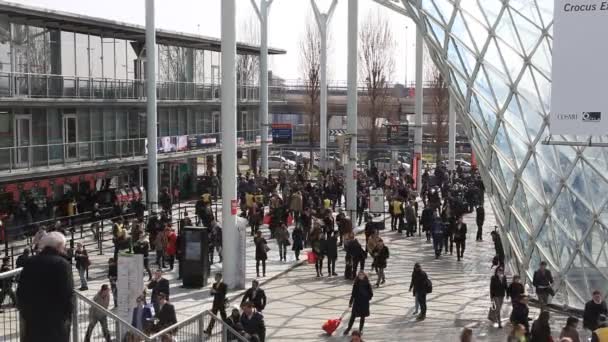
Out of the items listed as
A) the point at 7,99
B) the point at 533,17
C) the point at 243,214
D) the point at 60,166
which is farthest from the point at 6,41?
the point at 533,17

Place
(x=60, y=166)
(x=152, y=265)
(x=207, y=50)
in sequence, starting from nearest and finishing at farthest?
(x=152, y=265) < (x=60, y=166) < (x=207, y=50)

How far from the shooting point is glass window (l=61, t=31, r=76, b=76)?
124 feet

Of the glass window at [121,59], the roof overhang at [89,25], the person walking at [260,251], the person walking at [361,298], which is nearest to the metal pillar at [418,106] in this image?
the roof overhang at [89,25]

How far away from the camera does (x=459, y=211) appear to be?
106 feet

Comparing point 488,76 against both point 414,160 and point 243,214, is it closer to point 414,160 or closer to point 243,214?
point 243,214

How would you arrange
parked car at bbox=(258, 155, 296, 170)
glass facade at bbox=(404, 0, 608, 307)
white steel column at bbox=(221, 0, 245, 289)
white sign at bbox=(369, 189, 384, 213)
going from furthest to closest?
parked car at bbox=(258, 155, 296, 170)
white sign at bbox=(369, 189, 384, 213)
white steel column at bbox=(221, 0, 245, 289)
glass facade at bbox=(404, 0, 608, 307)

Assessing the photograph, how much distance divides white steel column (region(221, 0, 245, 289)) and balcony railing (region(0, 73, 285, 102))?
41.9ft

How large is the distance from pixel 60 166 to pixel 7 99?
4.47m

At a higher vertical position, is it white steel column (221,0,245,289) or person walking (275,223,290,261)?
white steel column (221,0,245,289)

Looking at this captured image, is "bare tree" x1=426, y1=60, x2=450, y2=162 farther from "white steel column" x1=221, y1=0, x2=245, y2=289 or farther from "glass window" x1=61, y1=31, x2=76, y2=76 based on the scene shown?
"white steel column" x1=221, y1=0, x2=245, y2=289

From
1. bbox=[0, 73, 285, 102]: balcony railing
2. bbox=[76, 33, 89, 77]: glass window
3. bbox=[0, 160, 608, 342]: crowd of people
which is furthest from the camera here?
bbox=[76, 33, 89, 77]: glass window

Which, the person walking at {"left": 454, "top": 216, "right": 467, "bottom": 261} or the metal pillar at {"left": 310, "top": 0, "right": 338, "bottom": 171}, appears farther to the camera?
the metal pillar at {"left": 310, "top": 0, "right": 338, "bottom": 171}

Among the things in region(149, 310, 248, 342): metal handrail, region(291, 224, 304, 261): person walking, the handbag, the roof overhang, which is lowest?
the handbag

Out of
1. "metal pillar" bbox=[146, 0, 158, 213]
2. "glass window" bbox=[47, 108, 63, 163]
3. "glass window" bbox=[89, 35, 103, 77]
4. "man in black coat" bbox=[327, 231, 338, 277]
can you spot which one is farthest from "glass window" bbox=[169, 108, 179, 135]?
"man in black coat" bbox=[327, 231, 338, 277]
